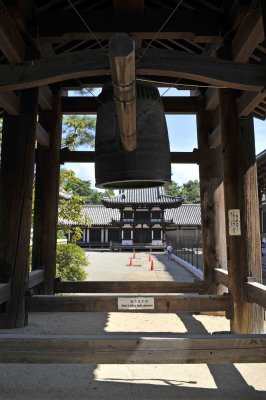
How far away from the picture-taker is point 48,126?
533 centimetres

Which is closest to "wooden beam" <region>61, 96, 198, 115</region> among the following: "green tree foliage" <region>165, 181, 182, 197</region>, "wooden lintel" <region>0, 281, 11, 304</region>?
"wooden lintel" <region>0, 281, 11, 304</region>

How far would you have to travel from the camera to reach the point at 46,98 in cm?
504

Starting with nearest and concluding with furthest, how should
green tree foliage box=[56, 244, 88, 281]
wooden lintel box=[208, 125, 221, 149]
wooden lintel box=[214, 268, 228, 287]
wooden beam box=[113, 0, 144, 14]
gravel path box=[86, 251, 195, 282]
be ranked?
1. wooden beam box=[113, 0, 144, 14]
2. wooden lintel box=[214, 268, 228, 287]
3. wooden lintel box=[208, 125, 221, 149]
4. green tree foliage box=[56, 244, 88, 281]
5. gravel path box=[86, 251, 195, 282]

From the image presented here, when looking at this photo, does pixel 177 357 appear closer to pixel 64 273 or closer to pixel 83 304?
pixel 83 304

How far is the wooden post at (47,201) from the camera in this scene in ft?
16.9

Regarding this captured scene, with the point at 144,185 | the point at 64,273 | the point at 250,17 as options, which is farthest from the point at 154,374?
the point at 64,273

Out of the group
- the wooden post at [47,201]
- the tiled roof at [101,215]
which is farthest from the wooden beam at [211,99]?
the tiled roof at [101,215]

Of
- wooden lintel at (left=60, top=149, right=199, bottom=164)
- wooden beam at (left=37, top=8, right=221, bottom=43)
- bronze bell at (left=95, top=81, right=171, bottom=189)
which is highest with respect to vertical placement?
wooden beam at (left=37, top=8, right=221, bottom=43)

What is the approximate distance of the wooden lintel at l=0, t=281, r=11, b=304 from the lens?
3.57m

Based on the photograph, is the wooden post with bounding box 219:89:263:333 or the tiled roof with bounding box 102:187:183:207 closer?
the wooden post with bounding box 219:89:263:333

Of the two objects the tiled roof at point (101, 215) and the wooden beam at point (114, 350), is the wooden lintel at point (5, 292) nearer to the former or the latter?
the wooden beam at point (114, 350)

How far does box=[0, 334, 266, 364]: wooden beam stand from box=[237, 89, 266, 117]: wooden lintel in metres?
2.09

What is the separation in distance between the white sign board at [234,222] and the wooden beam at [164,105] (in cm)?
238

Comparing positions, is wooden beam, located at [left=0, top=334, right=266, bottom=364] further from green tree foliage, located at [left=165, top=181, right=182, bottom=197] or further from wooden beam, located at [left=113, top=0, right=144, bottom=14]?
green tree foliage, located at [left=165, top=181, right=182, bottom=197]
